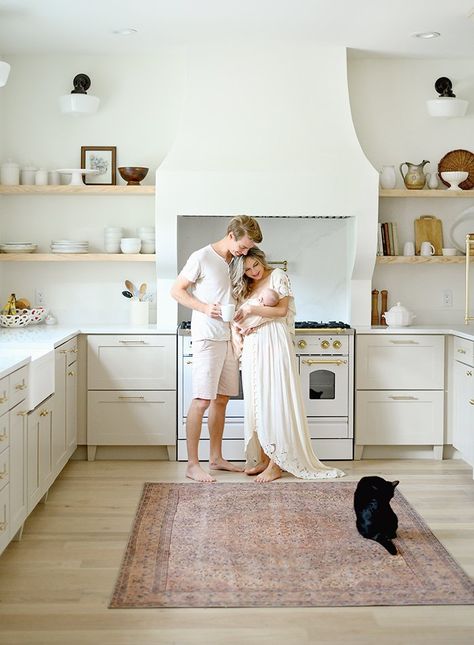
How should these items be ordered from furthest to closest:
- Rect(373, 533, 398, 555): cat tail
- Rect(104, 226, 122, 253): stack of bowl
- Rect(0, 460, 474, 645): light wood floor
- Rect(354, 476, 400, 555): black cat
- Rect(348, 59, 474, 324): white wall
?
1. Rect(348, 59, 474, 324): white wall
2. Rect(104, 226, 122, 253): stack of bowl
3. Rect(354, 476, 400, 555): black cat
4. Rect(373, 533, 398, 555): cat tail
5. Rect(0, 460, 474, 645): light wood floor

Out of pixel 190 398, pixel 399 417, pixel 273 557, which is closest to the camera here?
pixel 273 557

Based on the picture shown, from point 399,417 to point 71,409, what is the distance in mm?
1978

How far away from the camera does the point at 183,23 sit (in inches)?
195

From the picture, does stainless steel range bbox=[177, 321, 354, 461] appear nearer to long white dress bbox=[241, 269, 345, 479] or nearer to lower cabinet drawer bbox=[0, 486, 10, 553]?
long white dress bbox=[241, 269, 345, 479]

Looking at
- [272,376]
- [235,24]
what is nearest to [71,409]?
[272,376]

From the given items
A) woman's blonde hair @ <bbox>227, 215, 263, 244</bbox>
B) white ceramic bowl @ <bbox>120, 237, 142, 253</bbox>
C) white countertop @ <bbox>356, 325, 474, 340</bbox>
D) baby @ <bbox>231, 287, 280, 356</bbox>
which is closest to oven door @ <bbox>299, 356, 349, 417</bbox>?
white countertop @ <bbox>356, 325, 474, 340</bbox>

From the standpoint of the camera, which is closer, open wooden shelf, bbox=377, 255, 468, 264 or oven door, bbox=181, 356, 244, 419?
oven door, bbox=181, 356, 244, 419

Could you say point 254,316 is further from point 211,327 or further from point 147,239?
point 147,239

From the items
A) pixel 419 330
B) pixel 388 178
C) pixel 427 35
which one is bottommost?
pixel 419 330

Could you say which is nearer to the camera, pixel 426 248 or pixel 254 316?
pixel 254 316

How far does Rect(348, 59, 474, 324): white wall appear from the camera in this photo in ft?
18.8

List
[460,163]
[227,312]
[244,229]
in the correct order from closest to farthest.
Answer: [227,312], [244,229], [460,163]

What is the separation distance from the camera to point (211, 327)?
481 cm

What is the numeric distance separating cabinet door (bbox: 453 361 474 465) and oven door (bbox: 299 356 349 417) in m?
0.66
